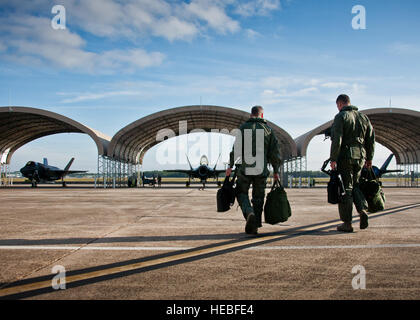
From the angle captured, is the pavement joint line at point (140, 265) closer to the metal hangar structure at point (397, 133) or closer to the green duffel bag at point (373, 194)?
the green duffel bag at point (373, 194)

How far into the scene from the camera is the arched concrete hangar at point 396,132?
28.5m

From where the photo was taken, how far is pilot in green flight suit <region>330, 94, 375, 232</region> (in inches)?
196

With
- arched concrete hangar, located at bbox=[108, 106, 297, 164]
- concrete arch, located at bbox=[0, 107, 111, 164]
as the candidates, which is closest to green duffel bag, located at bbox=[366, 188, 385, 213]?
arched concrete hangar, located at bbox=[108, 106, 297, 164]

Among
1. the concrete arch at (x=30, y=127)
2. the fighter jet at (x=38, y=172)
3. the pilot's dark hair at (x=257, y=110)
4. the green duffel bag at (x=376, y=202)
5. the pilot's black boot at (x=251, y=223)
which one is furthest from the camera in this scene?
the fighter jet at (x=38, y=172)

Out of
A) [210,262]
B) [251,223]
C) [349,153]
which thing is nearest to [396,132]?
[349,153]

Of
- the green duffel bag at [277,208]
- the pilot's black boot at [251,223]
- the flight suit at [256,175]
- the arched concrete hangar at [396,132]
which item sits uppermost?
the arched concrete hangar at [396,132]

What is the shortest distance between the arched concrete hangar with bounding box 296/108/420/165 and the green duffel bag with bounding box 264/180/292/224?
22074 millimetres

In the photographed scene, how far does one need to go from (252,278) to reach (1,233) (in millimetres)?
4336

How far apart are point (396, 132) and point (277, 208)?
3828cm

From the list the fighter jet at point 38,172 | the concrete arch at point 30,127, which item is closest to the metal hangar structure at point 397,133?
the concrete arch at point 30,127

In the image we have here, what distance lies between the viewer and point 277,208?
4.81 meters

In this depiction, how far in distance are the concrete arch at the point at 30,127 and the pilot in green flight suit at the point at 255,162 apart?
85.3 feet
